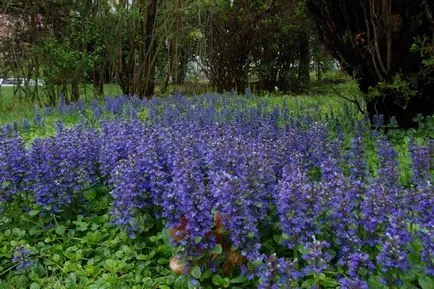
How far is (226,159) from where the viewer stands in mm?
2998

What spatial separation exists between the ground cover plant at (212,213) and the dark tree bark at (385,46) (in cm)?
105

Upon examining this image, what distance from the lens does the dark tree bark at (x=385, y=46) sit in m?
4.80

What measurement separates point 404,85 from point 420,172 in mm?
1922

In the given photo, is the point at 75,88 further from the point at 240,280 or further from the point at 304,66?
the point at 240,280

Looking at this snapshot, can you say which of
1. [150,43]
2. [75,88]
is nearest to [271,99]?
[150,43]

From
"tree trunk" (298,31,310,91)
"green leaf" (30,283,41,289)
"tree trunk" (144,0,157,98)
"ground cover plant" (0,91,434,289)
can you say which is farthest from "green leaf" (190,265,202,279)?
"tree trunk" (298,31,310,91)

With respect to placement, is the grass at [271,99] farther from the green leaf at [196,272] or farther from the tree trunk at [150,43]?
the green leaf at [196,272]

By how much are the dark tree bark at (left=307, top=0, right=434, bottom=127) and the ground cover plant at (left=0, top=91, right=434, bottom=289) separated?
1051mm

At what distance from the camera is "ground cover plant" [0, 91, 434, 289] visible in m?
2.25

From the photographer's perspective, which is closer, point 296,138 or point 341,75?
point 296,138

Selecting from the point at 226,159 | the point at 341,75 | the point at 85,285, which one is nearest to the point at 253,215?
the point at 226,159

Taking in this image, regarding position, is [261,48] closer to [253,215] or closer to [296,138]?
[296,138]

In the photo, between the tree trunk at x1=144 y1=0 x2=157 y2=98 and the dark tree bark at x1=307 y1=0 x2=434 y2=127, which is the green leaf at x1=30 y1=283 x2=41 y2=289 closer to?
the dark tree bark at x1=307 y1=0 x2=434 y2=127

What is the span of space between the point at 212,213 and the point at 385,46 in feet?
10.6
